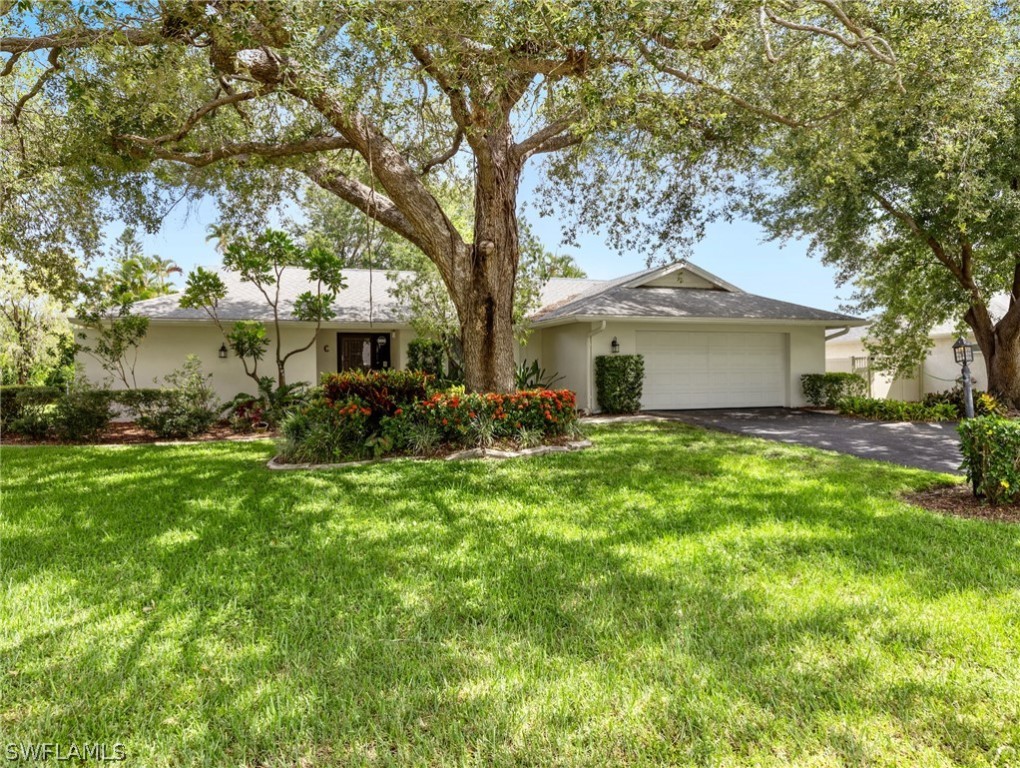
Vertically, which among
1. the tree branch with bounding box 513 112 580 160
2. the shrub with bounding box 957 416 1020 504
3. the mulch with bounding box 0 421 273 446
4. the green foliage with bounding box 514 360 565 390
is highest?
the tree branch with bounding box 513 112 580 160

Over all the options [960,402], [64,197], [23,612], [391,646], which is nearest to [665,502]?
[391,646]

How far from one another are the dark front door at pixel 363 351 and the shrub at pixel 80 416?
6.19 meters

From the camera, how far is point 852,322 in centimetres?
1545

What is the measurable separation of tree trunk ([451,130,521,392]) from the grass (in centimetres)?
390

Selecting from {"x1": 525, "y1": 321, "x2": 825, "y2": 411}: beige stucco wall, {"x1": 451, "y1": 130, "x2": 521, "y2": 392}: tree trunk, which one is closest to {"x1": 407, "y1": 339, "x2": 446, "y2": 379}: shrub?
{"x1": 525, "y1": 321, "x2": 825, "y2": 411}: beige stucco wall

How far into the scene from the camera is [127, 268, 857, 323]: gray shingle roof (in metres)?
13.7

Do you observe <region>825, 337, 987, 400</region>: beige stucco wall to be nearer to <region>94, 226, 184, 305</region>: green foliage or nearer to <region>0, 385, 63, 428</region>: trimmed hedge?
<region>94, 226, 184, 305</region>: green foliage

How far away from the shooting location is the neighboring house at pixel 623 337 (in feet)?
45.4

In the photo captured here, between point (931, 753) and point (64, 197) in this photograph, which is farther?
point (64, 197)

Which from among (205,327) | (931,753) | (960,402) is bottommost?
(931,753)

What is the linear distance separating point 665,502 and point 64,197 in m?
10.3

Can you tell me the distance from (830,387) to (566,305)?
760cm

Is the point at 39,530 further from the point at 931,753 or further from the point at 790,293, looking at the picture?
the point at 790,293
